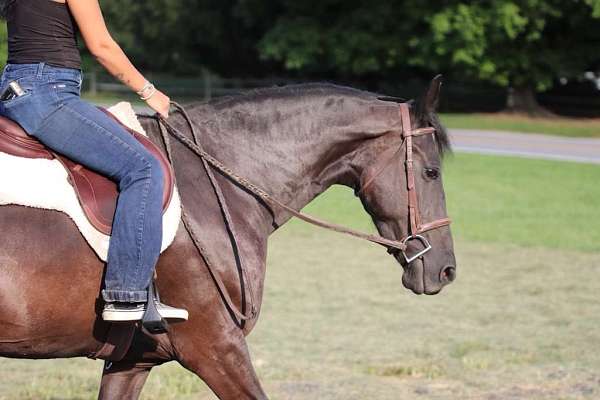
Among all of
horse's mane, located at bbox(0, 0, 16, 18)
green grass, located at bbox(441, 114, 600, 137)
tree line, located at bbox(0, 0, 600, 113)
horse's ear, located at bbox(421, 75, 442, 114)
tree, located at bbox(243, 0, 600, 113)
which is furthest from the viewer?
tree line, located at bbox(0, 0, 600, 113)

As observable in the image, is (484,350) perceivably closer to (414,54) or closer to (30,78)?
(30,78)

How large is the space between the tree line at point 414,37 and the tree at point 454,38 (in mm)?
39

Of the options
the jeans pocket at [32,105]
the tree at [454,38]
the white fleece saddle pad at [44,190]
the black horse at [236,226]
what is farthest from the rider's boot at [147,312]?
the tree at [454,38]

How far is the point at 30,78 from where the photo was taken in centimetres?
439

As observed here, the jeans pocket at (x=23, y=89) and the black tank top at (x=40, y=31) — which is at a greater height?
the black tank top at (x=40, y=31)

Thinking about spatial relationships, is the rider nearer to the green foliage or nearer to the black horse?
the black horse

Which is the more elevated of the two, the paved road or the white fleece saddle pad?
the white fleece saddle pad

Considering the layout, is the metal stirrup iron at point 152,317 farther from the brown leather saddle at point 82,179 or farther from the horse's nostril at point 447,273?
the horse's nostril at point 447,273

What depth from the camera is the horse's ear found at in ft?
15.7

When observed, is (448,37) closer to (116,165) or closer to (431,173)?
(431,173)

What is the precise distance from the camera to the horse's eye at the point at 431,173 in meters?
4.88

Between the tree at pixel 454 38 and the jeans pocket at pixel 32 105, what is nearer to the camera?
the jeans pocket at pixel 32 105

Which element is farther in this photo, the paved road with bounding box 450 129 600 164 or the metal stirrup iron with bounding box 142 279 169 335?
the paved road with bounding box 450 129 600 164

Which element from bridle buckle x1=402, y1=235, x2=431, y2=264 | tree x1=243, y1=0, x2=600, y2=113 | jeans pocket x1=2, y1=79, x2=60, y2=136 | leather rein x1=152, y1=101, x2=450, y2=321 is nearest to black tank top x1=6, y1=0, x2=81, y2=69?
jeans pocket x1=2, y1=79, x2=60, y2=136
